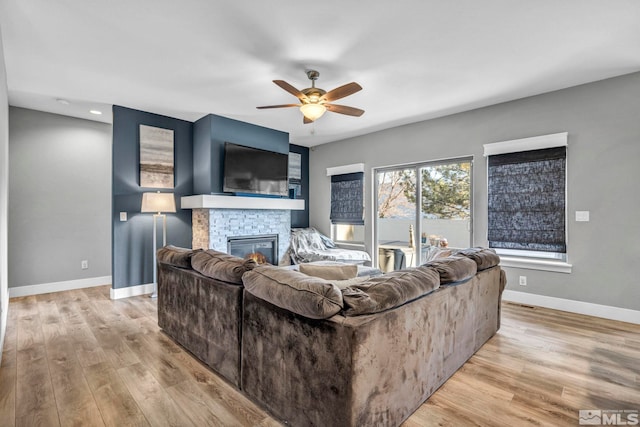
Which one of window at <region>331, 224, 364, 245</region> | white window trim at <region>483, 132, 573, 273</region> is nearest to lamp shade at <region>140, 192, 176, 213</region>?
window at <region>331, 224, 364, 245</region>

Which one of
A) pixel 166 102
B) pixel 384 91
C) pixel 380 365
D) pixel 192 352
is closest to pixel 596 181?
pixel 384 91

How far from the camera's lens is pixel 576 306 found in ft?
11.9

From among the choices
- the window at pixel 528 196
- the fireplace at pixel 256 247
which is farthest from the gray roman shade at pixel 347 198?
the window at pixel 528 196

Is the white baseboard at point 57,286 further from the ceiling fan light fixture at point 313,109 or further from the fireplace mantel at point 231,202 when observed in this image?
the ceiling fan light fixture at point 313,109

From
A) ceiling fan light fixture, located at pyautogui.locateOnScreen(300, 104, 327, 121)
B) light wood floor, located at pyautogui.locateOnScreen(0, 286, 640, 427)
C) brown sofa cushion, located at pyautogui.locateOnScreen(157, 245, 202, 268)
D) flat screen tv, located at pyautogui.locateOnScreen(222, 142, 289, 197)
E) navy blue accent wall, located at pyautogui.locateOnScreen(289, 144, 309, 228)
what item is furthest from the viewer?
navy blue accent wall, located at pyautogui.locateOnScreen(289, 144, 309, 228)

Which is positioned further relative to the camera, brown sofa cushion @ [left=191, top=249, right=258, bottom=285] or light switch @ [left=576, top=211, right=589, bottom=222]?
light switch @ [left=576, top=211, right=589, bottom=222]

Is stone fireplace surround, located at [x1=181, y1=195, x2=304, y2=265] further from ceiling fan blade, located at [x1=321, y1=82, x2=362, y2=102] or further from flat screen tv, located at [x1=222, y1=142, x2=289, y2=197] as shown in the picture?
ceiling fan blade, located at [x1=321, y1=82, x2=362, y2=102]

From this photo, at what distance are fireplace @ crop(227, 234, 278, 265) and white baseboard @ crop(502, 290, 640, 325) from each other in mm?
Answer: 3607

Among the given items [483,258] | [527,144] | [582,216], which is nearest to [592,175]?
[582,216]

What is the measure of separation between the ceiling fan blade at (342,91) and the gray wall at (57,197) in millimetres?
4033

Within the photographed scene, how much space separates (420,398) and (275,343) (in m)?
0.94

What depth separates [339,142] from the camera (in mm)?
6320

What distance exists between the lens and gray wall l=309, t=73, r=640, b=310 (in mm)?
3330

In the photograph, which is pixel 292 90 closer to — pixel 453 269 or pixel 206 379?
pixel 453 269
